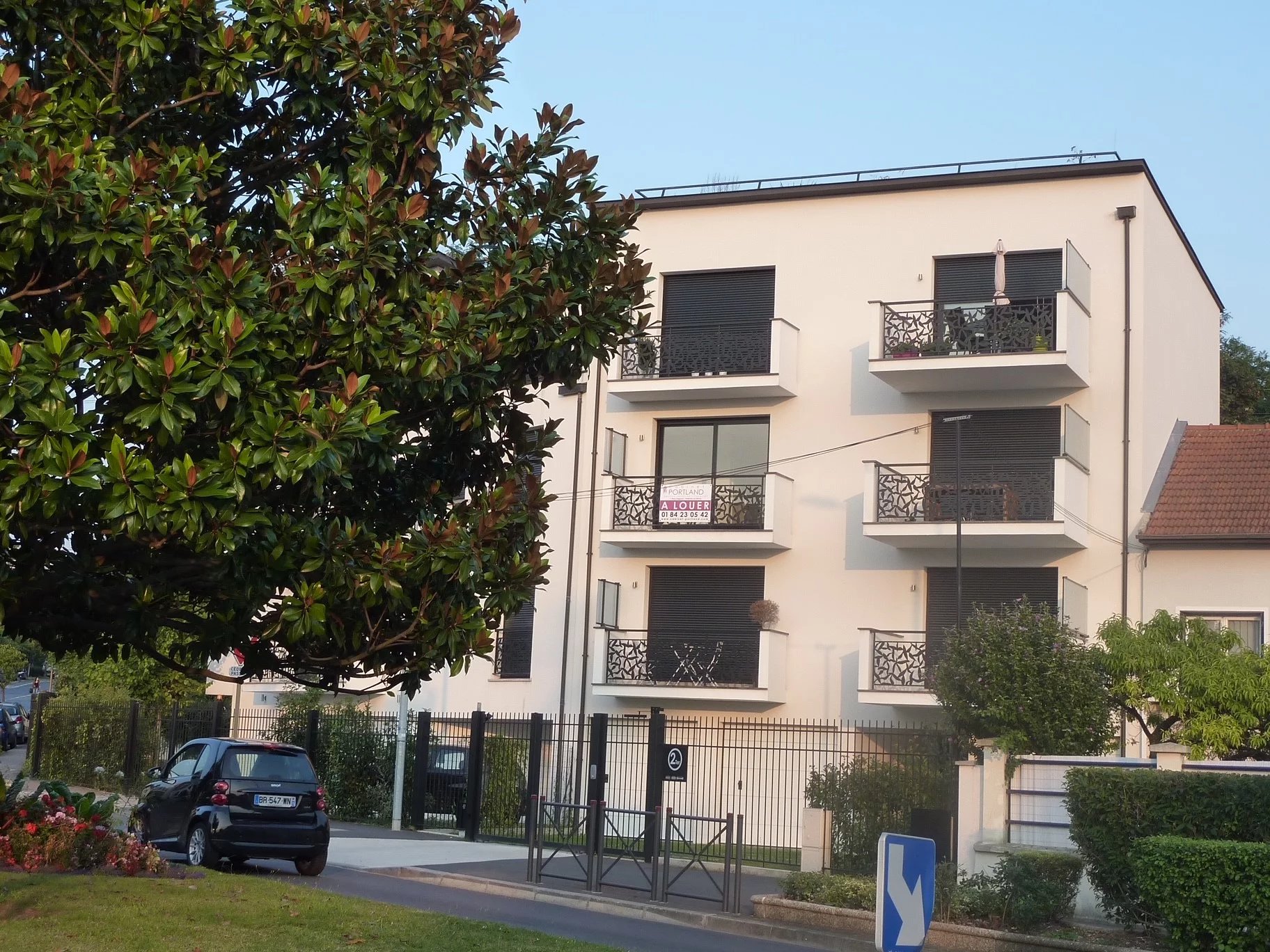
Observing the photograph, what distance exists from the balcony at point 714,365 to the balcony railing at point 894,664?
5197mm

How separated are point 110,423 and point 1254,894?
10.3 meters

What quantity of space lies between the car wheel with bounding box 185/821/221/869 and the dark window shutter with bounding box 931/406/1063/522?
13624mm

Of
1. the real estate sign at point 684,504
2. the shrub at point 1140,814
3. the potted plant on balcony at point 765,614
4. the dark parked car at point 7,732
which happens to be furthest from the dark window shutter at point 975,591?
the dark parked car at point 7,732

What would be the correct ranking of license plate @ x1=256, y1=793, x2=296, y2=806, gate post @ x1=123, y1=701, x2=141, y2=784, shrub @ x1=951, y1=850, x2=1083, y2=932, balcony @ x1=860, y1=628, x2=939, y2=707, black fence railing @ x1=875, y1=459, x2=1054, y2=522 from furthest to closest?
gate post @ x1=123, y1=701, x2=141, y2=784
balcony @ x1=860, y1=628, x2=939, y2=707
black fence railing @ x1=875, y1=459, x2=1054, y2=522
license plate @ x1=256, y1=793, x2=296, y2=806
shrub @ x1=951, y1=850, x2=1083, y2=932

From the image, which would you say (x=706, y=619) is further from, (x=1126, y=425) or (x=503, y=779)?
(x=1126, y=425)

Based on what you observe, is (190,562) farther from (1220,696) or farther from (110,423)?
(1220,696)

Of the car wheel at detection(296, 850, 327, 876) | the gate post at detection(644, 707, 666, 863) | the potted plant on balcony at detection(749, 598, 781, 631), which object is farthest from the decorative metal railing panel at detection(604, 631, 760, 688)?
the car wheel at detection(296, 850, 327, 876)

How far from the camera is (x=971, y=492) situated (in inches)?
973

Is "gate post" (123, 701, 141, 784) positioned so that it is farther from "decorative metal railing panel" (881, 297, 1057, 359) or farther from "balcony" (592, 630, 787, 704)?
"decorative metal railing panel" (881, 297, 1057, 359)

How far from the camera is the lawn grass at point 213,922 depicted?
1022cm

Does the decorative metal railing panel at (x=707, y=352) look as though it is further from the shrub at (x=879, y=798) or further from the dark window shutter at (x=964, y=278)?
the shrub at (x=879, y=798)

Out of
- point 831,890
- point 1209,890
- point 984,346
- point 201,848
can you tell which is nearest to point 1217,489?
point 984,346

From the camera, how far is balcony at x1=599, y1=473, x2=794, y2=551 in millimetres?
26562

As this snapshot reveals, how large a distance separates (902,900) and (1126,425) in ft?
66.3
